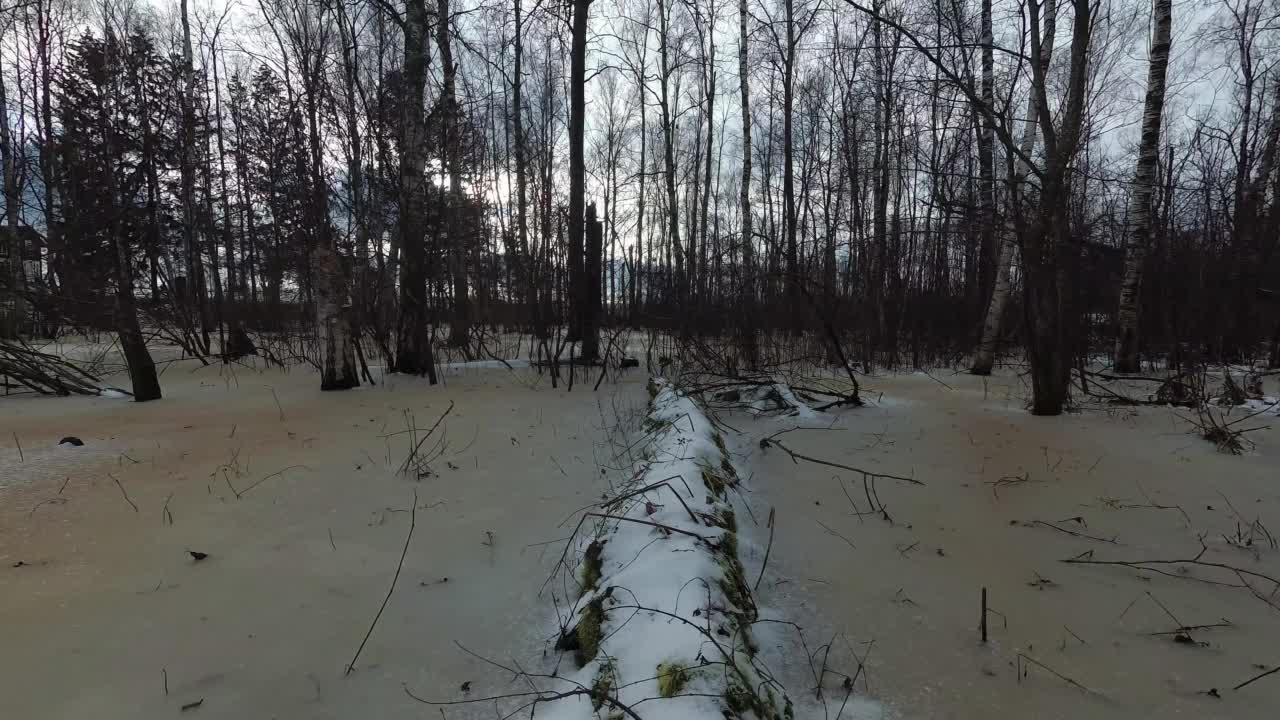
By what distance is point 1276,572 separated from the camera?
215 cm

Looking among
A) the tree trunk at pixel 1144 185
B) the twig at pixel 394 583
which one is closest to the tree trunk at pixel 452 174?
the twig at pixel 394 583

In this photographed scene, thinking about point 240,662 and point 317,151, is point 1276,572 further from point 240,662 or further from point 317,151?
point 317,151

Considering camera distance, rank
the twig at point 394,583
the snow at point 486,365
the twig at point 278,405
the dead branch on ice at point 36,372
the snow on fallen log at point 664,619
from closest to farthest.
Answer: the snow on fallen log at point 664,619 → the twig at point 394,583 → the twig at point 278,405 → the dead branch on ice at point 36,372 → the snow at point 486,365

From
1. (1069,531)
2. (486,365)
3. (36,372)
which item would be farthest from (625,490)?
(36,372)

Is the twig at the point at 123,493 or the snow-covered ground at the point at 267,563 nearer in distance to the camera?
the snow-covered ground at the point at 267,563

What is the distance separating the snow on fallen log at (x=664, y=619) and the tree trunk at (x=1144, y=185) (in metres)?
7.48

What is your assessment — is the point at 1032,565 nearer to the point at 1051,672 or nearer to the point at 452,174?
the point at 1051,672

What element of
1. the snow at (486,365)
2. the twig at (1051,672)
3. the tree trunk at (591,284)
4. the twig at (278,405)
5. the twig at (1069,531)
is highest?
the tree trunk at (591,284)

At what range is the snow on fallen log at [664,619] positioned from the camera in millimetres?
1226

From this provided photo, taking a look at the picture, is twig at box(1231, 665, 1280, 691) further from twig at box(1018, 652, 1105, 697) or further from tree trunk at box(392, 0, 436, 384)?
tree trunk at box(392, 0, 436, 384)

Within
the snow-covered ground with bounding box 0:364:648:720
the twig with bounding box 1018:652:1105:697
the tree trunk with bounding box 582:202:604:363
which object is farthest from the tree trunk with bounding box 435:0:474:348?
the twig with bounding box 1018:652:1105:697

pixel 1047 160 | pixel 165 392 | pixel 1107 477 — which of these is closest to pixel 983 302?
pixel 1047 160

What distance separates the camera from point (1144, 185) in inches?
260

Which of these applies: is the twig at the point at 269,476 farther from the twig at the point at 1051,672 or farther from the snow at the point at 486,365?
the snow at the point at 486,365
